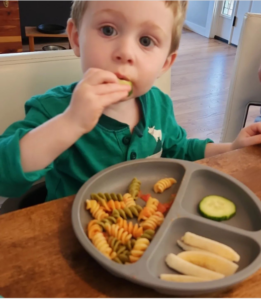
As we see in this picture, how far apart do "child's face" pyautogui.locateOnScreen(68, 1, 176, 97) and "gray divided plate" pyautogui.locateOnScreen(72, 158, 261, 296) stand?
0.21 m

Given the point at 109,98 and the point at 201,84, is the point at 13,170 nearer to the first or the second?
the point at 109,98

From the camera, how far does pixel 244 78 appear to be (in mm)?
1599

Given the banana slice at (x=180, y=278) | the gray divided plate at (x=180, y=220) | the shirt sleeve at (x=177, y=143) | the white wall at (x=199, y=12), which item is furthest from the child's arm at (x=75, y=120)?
the white wall at (x=199, y=12)

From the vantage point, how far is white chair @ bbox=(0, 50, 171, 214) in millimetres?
1032

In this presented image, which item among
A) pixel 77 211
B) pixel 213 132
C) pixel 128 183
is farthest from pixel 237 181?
pixel 213 132

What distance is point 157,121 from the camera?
105cm

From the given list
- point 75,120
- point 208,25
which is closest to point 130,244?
point 75,120

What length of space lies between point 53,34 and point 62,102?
307cm

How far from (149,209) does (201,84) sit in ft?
10.4

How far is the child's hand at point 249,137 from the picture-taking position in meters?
0.96

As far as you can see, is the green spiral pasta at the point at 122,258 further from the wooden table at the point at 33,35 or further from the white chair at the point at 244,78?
the wooden table at the point at 33,35

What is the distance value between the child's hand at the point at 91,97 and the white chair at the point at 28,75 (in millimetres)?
Result: 433

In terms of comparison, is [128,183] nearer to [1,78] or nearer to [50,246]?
[50,246]

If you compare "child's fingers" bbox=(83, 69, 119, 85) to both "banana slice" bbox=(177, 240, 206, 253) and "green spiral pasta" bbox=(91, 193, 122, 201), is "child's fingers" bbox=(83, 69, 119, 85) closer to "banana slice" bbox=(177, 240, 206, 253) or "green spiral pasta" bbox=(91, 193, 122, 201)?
"green spiral pasta" bbox=(91, 193, 122, 201)
